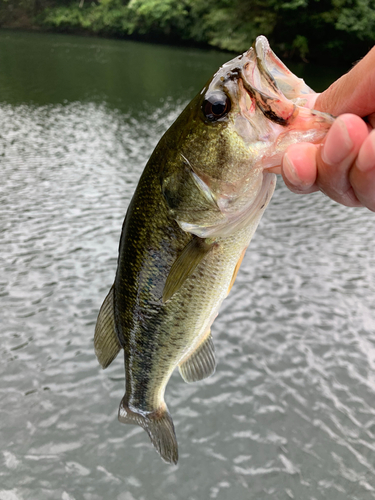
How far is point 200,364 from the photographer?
2.33 m

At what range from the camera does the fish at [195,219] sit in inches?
56.6

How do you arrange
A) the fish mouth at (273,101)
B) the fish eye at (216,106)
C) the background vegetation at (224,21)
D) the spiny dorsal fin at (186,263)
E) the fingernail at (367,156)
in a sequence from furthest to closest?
the background vegetation at (224,21) < the spiny dorsal fin at (186,263) < the fish eye at (216,106) < the fish mouth at (273,101) < the fingernail at (367,156)

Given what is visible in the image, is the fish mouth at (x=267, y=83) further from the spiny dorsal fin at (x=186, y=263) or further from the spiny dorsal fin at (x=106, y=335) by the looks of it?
the spiny dorsal fin at (x=106, y=335)

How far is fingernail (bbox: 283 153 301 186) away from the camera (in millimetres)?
1365

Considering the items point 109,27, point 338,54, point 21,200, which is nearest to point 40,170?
point 21,200

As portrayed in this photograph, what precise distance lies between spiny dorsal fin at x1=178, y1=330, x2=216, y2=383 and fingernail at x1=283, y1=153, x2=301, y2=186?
122 centimetres

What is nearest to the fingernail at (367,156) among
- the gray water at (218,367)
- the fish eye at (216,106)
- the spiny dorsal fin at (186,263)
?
the fish eye at (216,106)

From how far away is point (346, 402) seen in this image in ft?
17.7

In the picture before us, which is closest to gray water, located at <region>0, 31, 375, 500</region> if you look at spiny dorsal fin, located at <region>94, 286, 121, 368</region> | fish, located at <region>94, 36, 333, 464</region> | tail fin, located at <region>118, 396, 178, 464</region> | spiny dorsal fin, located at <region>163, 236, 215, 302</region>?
tail fin, located at <region>118, 396, 178, 464</region>

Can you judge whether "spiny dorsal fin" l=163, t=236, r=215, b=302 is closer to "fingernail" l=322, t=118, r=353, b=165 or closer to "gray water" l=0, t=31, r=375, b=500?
"fingernail" l=322, t=118, r=353, b=165

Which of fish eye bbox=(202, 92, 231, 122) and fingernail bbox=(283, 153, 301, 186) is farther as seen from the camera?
fish eye bbox=(202, 92, 231, 122)

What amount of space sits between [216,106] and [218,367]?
16.3 ft

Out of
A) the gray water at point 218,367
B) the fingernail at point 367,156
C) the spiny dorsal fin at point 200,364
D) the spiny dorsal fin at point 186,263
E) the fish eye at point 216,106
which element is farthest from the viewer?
the gray water at point 218,367

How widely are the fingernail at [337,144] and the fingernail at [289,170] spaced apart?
0.36ft
